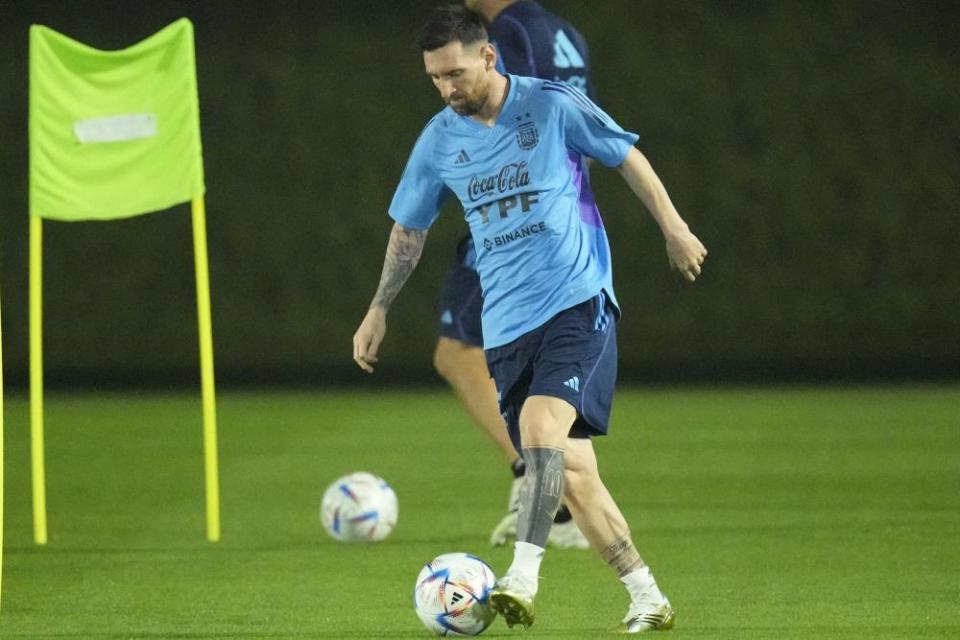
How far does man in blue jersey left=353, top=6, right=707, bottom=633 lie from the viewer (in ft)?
15.2

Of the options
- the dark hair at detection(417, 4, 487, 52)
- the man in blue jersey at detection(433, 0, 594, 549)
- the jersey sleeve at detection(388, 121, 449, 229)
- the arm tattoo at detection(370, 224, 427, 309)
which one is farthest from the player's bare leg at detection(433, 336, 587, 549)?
the dark hair at detection(417, 4, 487, 52)

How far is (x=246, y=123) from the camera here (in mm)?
17047

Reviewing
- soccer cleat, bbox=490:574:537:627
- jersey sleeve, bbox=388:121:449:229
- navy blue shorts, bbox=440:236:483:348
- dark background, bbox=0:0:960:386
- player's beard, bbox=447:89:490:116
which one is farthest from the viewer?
dark background, bbox=0:0:960:386

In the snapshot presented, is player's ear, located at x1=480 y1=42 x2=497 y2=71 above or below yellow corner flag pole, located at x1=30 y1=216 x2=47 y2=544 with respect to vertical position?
above

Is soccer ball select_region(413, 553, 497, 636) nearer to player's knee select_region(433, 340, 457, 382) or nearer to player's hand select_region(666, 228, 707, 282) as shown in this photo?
player's hand select_region(666, 228, 707, 282)

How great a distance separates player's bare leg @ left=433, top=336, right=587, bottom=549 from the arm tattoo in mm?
1614

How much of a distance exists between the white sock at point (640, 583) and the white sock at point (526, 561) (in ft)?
1.21

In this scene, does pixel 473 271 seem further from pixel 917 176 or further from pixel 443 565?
pixel 917 176

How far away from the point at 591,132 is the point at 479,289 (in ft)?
6.69

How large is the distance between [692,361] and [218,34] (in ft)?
19.2

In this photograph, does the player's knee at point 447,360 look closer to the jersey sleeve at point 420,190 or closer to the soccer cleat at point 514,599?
the jersey sleeve at point 420,190

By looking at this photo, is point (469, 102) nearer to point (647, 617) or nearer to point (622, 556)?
point (622, 556)

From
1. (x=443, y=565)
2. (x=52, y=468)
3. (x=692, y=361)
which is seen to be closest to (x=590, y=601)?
(x=443, y=565)

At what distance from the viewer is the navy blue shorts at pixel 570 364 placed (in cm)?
465
